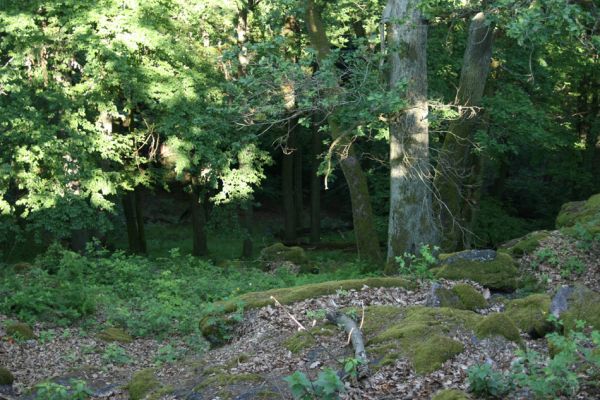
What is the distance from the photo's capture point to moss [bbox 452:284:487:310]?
362 inches

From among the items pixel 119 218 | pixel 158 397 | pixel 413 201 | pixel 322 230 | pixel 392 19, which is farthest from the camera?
pixel 322 230

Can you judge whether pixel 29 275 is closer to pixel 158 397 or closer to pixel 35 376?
pixel 35 376

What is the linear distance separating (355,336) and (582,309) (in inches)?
94.6

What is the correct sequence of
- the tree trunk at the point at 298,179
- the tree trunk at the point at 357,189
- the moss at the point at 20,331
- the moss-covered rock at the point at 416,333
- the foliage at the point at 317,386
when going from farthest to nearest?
the tree trunk at the point at 298,179, the tree trunk at the point at 357,189, the moss at the point at 20,331, the moss-covered rock at the point at 416,333, the foliage at the point at 317,386

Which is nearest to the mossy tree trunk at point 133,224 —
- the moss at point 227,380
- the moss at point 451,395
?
the moss at point 227,380

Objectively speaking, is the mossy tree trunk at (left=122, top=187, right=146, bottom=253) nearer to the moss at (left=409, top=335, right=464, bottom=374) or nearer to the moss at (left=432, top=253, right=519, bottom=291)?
the moss at (left=432, top=253, right=519, bottom=291)

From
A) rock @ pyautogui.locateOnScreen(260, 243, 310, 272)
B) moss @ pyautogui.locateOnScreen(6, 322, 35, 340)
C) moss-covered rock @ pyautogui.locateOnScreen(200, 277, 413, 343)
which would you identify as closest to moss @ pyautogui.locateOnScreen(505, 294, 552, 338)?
moss-covered rock @ pyautogui.locateOnScreen(200, 277, 413, 343)

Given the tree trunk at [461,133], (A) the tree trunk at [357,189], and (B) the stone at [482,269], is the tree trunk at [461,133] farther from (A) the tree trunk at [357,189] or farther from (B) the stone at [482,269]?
(B) the stone at [482,269]

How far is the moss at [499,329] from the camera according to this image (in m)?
7.41

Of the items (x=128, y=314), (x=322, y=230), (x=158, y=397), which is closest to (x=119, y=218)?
(x=322, y=230)

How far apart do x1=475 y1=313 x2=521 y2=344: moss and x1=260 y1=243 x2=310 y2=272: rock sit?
10.5 metres

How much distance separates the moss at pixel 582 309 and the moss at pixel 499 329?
508mm

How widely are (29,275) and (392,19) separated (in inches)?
320

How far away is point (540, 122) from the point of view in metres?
18.3
